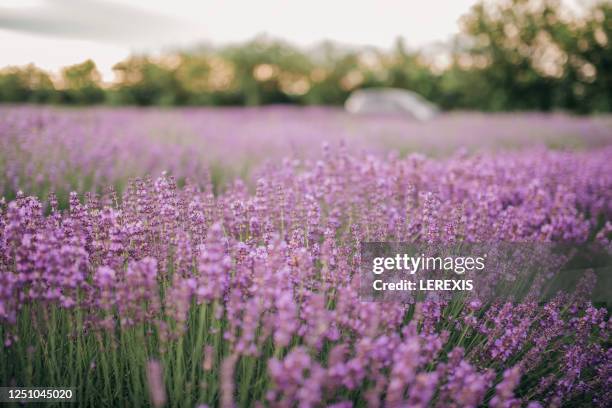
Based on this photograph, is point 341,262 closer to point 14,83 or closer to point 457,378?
point 457,378

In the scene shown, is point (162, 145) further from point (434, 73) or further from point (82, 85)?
point (434, 73)

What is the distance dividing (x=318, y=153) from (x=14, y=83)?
496 inches

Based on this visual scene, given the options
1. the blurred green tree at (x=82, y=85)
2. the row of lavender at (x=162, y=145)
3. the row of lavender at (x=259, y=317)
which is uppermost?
the blurred green tree at (x=82, y=85)

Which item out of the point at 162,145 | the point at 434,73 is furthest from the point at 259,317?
the point at 434,73

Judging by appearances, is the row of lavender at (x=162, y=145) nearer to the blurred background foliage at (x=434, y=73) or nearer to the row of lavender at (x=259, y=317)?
the row of lavender at (x=259, y=317)

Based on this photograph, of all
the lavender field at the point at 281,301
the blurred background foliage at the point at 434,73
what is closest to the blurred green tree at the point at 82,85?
the blurred background foliage at the point at 434,73

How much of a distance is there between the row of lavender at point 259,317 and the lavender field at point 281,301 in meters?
0.01

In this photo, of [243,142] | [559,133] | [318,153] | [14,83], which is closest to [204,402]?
[318,153]

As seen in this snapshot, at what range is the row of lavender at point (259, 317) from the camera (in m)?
1.63

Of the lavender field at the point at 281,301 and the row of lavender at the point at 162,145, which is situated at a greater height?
the row of lavender at the point at 162,145

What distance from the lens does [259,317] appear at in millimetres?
1922

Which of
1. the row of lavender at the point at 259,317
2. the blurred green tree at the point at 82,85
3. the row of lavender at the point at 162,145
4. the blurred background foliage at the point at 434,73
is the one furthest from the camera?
the blurred background foliage at the point at 434,73

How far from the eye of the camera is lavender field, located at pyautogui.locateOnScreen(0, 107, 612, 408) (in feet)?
5.51

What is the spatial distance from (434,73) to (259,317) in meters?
30.5
